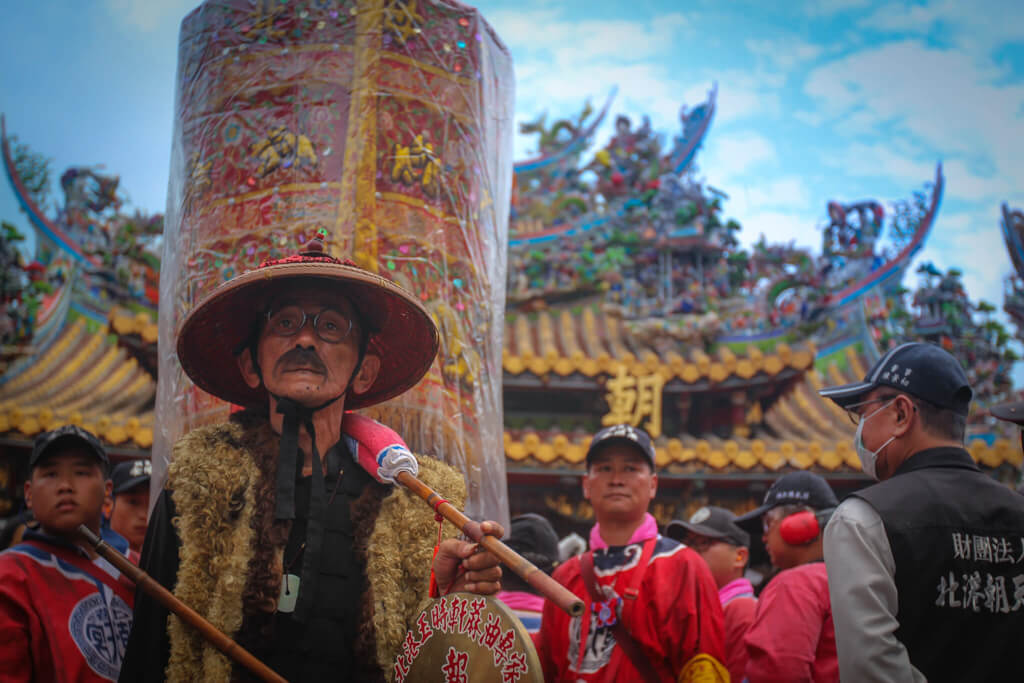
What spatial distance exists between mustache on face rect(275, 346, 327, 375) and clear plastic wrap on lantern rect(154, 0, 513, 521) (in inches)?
13.5

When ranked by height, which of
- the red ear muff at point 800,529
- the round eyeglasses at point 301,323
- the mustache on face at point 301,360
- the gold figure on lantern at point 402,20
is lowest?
the red ear muff at point 800,529

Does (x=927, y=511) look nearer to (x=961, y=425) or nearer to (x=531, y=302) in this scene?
(x=961, y=425)

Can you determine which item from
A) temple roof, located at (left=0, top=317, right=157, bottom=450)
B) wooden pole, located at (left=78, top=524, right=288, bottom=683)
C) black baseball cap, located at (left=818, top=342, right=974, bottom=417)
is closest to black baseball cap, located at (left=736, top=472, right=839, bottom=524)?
black baseball cap, located at (left=818, top=342, right=974, bottom=417)

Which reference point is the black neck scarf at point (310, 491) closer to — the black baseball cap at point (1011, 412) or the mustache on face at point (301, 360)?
the mustache on face at point (301, 360)

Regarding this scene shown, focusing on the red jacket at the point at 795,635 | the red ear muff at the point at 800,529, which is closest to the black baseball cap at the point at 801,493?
the red ear muff at the point at 800,529

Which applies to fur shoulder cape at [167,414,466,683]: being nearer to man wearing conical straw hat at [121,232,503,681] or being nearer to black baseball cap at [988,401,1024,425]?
man wearing conical straw hat at [121,232,503,681]

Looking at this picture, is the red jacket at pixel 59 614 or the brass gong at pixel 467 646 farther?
the red jacket at pixel 59 614

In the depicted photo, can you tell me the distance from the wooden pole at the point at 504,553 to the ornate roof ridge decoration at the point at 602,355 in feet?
23.1

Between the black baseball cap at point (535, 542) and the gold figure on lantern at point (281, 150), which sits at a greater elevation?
the gold figure on lantern at point (281, 150)

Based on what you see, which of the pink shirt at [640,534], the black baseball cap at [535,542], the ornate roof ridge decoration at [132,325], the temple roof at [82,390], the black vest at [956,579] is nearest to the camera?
the black vest at [956,579]

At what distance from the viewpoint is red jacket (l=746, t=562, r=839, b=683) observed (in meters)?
2.84

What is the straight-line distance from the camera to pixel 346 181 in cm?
267

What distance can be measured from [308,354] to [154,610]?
81 centimetres

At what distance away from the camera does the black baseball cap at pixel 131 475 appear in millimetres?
3701
